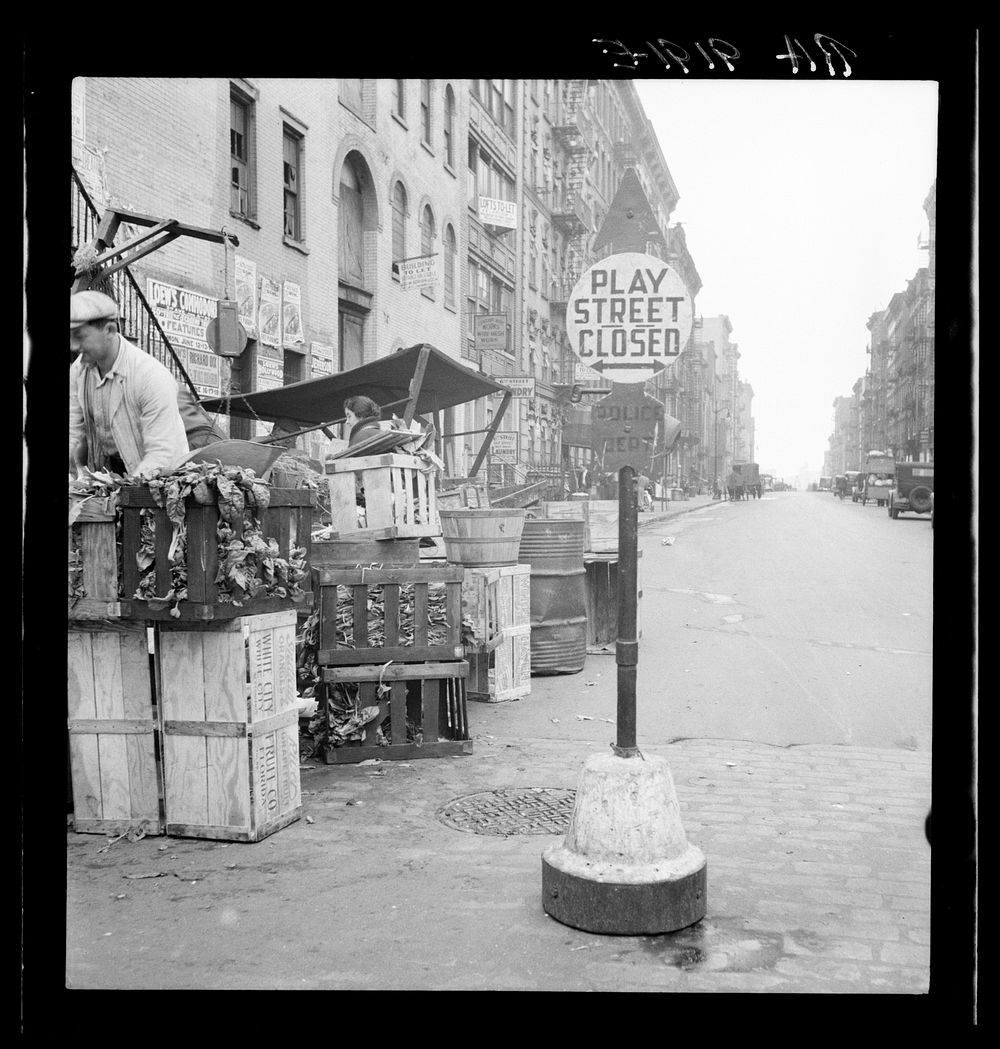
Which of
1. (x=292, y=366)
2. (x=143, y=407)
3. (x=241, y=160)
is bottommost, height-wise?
(x=143, y=407)

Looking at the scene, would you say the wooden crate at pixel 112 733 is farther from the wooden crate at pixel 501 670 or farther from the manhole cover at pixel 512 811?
the wooden crate at pixel 501 670

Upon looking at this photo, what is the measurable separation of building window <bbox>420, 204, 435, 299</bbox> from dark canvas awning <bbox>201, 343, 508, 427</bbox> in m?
7.01

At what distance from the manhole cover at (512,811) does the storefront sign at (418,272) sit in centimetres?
801

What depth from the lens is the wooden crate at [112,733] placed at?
4637mm

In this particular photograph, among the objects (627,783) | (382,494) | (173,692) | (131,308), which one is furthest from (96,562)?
(131,308)

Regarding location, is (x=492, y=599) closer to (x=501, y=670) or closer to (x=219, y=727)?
(x=501, y=670)

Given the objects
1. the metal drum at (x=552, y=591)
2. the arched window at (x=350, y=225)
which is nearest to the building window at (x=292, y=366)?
the arched window at (x=350, y=225)

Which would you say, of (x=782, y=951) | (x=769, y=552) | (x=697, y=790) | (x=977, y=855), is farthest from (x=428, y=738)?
(x=769, y=552)

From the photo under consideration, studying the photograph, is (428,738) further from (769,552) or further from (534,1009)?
(769,552)

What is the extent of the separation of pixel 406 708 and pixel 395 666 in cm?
35

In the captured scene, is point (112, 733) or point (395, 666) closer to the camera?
point (112, 733)

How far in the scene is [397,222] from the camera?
18219 millimetres

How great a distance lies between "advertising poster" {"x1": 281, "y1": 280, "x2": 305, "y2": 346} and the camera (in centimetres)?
1523

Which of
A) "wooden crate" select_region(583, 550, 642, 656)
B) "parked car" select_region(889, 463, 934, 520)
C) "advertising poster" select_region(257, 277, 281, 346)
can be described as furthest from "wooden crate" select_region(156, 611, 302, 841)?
"parked car" select_region(889, 463, 934, 520)
